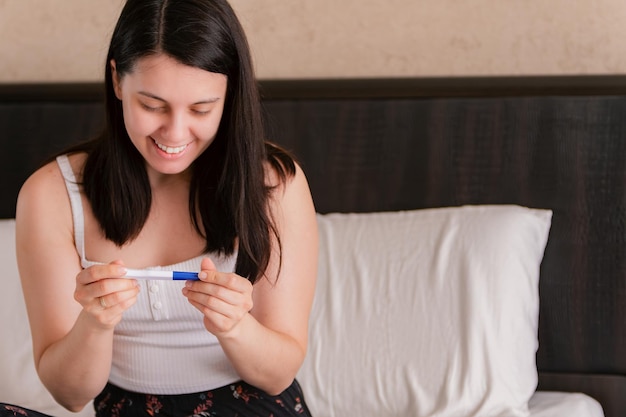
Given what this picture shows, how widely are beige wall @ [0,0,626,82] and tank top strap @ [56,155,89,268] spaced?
0.78 metres

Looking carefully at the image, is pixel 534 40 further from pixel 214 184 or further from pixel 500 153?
pixel 214 184

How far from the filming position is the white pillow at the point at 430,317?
5.84 feet

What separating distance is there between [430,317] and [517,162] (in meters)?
0.40

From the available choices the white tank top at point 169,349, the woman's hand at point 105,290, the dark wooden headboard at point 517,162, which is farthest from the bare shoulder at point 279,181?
the dark wooden headboard at point 517,162

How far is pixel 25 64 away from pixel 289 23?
666mm

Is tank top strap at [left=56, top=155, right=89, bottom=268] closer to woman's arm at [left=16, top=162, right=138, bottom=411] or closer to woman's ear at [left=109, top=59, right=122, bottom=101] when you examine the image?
woman's arm at [left=16, top=162, right=138, bottom=411]

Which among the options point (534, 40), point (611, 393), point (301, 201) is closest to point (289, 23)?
point (534, 40)

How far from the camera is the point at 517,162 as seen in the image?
2.01 metres

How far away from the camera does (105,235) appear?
1.53 metres

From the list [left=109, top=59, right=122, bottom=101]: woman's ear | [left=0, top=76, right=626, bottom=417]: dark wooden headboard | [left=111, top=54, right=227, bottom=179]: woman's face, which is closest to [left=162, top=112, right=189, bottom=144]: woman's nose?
[left=111, top=54, right=227, bottom=179]: woman's face

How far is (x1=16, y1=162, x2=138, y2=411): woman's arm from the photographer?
54.7 inches

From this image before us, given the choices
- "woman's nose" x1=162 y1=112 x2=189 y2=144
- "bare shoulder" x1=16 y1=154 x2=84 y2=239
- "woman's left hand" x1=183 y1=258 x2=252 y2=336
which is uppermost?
"woman's nose" x1=162 y1=112 x2=189 y2=144

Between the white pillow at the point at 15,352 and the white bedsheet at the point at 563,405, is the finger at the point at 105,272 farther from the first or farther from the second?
the white bedsheet at the point at 563,405

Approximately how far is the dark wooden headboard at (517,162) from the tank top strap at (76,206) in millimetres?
680
